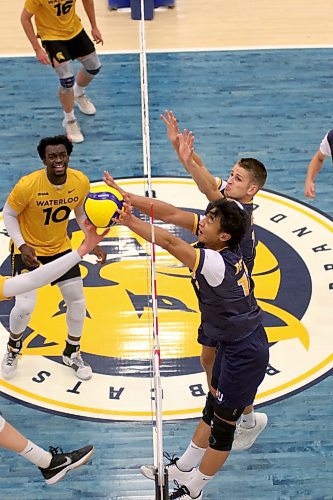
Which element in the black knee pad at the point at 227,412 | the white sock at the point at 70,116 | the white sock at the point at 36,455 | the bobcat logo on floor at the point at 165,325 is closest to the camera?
the black knee pad at the point at 227,412

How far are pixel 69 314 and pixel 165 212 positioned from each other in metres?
1.55

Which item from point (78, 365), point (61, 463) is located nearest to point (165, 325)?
point (78, 365)

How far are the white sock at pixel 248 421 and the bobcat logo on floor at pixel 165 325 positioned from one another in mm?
464

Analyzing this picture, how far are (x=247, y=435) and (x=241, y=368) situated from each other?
114cm

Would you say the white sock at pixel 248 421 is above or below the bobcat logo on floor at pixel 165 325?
above

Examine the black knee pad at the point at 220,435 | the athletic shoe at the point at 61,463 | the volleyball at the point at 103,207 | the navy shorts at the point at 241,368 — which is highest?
the volleyball at the point at 103,207

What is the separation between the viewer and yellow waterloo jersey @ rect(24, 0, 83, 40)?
9.57m

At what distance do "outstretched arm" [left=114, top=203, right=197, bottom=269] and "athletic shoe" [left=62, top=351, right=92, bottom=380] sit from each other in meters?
2.27

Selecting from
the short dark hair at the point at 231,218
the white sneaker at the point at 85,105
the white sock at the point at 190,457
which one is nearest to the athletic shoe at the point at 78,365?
the white sock at the point at 190,457

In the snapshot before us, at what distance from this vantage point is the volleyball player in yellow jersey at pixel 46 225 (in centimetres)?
643

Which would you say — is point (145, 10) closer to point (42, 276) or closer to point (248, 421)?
point (248, 421)

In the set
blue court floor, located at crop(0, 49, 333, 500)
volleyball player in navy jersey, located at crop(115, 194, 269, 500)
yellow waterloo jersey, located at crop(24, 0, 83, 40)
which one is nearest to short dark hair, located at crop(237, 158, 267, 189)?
volleyball player in navy jersey, located at crop(115, 194, 269, 500)

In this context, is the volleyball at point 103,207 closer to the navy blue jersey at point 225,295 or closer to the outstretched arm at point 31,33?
the navy blue jersey at point 225,295

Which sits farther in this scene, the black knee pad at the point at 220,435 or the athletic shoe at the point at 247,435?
the athletic shoe at the point at 247,435
